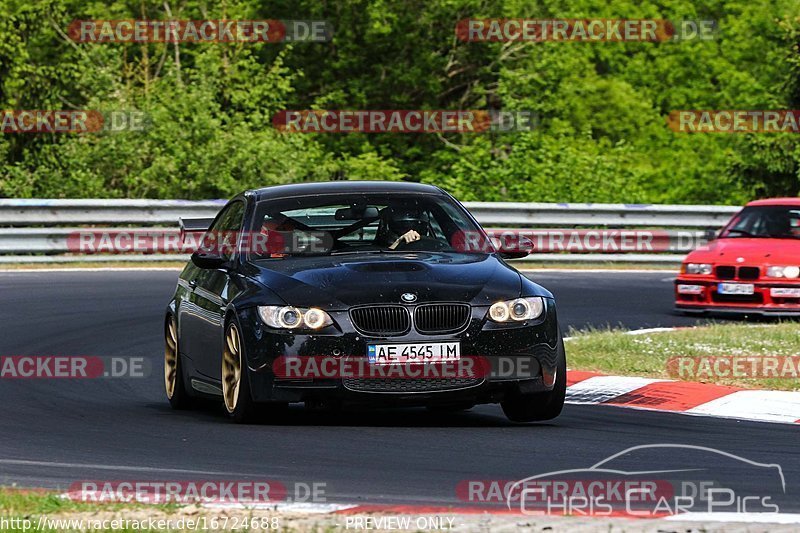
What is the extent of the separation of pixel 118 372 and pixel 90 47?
69.2ft

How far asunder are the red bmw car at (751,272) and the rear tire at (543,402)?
7763 mm

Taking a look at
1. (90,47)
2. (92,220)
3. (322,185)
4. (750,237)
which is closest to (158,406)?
(322,185)

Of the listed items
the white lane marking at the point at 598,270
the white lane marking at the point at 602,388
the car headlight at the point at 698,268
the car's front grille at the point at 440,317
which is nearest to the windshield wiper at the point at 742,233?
the car headlight at the point at 698,268

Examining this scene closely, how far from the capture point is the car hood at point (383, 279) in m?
9.03

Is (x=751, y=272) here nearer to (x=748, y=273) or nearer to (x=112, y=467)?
(x=748, y=273)

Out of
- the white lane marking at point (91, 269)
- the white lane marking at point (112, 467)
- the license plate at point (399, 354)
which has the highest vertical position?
the license plate at point (399, 354)

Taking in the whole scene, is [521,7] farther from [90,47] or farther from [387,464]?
[387,464]

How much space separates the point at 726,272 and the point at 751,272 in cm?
28

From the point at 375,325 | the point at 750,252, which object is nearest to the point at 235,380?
the point at 375,325

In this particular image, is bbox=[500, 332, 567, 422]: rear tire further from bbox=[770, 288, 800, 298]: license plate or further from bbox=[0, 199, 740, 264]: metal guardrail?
bbox=[0, 199, 740, 264]: metal guardrail

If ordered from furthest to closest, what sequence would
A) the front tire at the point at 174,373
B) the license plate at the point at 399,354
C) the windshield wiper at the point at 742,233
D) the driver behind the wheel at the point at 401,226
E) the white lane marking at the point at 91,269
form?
the white lane marking at the point at 91,269 → the windshield wiper at the point at 742,233 → the front tire at the point at 174,373 → the driver behind the wheel at the point at 401,226 → the license plate at the point at 399,354

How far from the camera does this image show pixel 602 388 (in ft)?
37.4

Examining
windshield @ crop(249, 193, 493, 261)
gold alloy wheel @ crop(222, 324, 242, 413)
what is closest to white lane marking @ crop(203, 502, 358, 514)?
gold alloy wheel @ crop(222, 324, 242, 413)

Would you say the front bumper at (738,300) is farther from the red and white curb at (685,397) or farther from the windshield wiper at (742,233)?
A: the red and white curb at (685,397)
